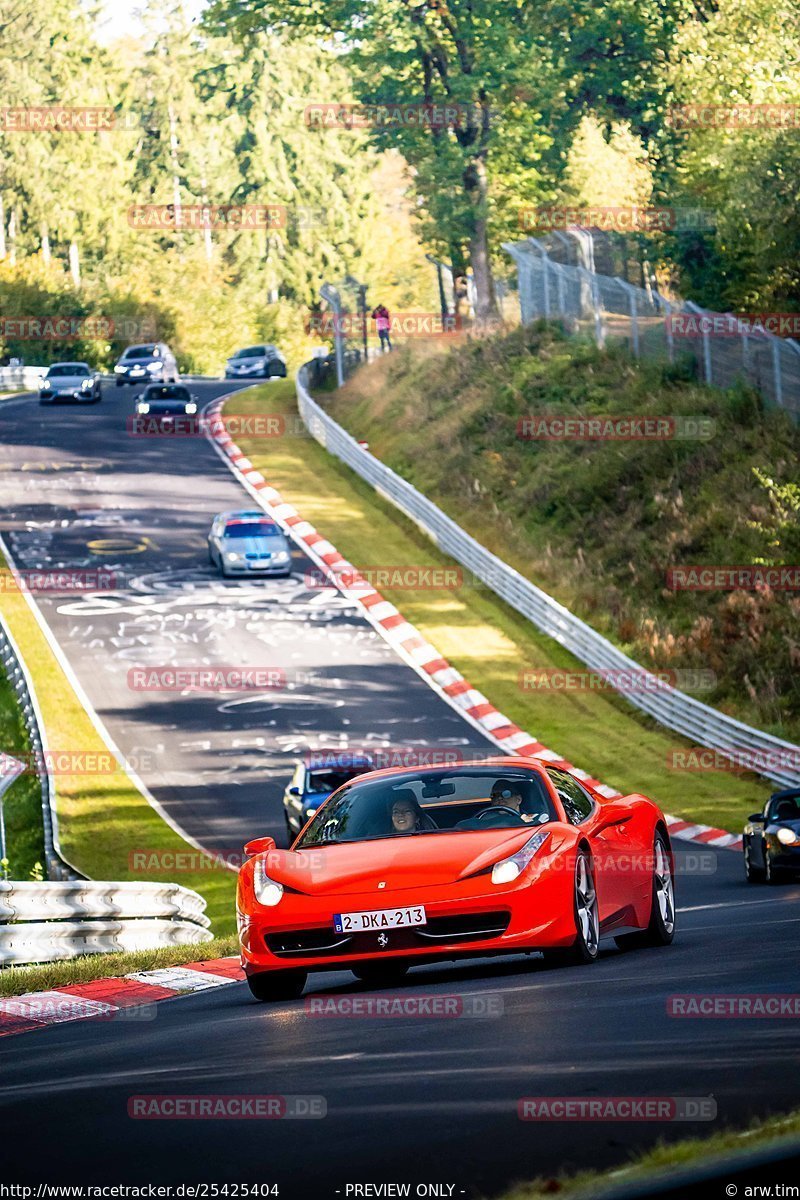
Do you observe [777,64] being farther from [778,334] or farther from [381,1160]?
[381,1160]

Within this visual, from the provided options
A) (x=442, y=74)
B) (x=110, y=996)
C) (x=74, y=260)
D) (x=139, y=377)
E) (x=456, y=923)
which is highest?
(x=442, y=74)

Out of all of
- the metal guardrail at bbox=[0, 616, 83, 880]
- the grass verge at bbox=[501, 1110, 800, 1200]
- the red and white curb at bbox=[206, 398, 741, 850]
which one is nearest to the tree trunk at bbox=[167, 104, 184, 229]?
the red and white curb at bbox=[206, 398, 741, 850]

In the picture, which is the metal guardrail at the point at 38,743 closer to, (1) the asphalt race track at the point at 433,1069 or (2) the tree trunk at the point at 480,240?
(1) the asphalt race track at the point at 433,1069

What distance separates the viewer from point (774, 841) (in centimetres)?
A: 1838

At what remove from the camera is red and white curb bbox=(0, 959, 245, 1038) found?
33.7 ft

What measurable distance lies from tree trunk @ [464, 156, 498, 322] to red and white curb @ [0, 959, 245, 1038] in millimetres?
52208

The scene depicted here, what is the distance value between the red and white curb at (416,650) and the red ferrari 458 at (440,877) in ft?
30.0

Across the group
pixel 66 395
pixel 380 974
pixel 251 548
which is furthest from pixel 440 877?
pixel 66 395

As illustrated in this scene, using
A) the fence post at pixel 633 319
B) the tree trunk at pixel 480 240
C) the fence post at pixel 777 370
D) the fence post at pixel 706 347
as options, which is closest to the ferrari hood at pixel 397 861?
the fence post at pixel 777 370

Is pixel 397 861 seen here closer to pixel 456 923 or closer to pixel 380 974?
pixel 456 923

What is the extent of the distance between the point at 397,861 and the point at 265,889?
75 centimetres

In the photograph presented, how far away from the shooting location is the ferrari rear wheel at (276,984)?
10.2 m

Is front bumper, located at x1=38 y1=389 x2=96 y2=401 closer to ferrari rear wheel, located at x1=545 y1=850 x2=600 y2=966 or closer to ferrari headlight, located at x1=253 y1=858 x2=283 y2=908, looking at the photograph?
ferrari headlight, located at x1=253 y1=858 x2=283 y2=908

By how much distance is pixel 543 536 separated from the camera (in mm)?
42562
